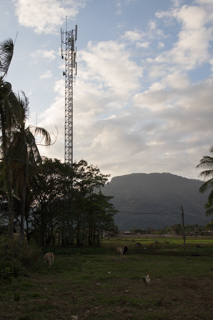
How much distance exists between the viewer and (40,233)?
30328 millimetres

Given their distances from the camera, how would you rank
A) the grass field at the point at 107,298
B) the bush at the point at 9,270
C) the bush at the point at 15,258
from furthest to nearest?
the bush at the point at 15,258
the bush at the point at 9,270
the grass field at the point at 107,298

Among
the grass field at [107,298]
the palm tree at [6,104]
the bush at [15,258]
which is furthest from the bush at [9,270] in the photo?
the palm tree at [6,104]

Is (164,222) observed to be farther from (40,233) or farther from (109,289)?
(109,289)

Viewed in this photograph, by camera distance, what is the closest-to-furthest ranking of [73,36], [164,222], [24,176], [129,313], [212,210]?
1. [129,313]
2. [24,176]
3. [212,210]
4. [73,36]
5. [164,222]

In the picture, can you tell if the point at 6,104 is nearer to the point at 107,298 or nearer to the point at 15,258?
the point at 15,258

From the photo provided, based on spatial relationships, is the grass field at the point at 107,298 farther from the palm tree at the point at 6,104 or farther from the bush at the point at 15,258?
the palm tree at the point at 6,104

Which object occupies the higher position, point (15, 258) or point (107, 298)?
point (15, 258)

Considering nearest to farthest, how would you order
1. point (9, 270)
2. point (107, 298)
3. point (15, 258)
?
1. point (107, 298)
2. point (9, 270)
3. point (15, 258)

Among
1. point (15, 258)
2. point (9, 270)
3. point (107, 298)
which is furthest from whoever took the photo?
point (15, 258)

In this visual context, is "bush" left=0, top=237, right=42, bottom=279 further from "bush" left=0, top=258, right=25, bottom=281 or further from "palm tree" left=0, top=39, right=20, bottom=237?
"palm tree" left=0, top=39, right=20, bottom=237

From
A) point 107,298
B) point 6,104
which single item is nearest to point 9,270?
point 107,298

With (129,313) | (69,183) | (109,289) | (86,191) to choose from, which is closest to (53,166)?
(69,183)

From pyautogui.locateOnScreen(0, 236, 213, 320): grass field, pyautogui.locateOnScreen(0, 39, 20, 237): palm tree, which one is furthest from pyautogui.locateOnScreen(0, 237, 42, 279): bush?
pyautogui.locateOnScreen(0, 39, 20, 237): palm tree

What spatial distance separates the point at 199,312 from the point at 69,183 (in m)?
24.1
